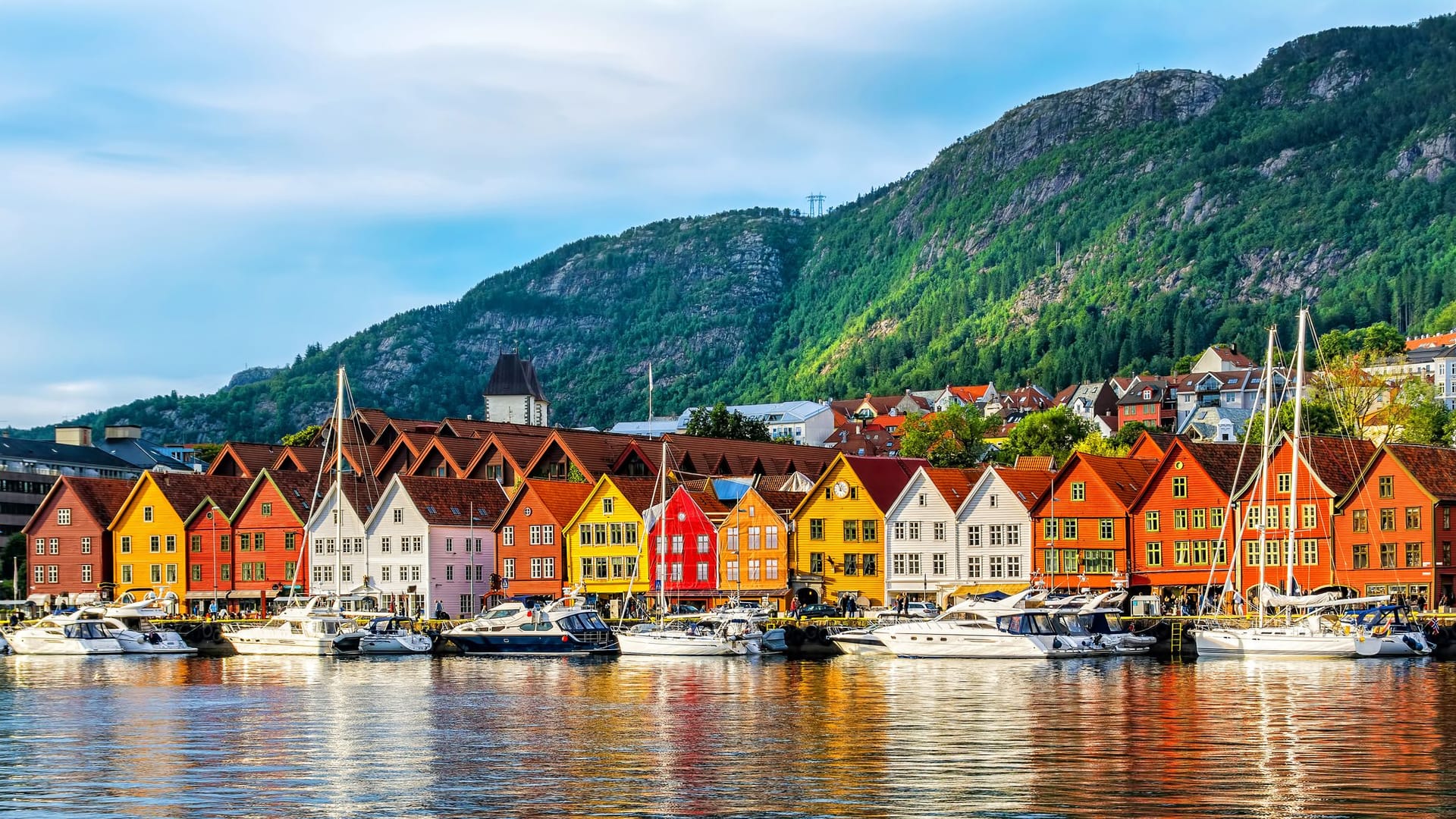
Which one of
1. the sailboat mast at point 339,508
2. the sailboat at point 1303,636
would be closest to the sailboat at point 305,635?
the sailboat mast at point 339,508

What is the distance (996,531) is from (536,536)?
108 feet

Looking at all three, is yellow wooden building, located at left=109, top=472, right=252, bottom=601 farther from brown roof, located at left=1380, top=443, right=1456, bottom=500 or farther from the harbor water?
brown roof, located at left=1380, top=443, right=1456, bottom=500

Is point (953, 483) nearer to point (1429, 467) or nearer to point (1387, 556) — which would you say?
point (1387, 556)

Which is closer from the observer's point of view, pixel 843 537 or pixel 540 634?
pixel 540 634

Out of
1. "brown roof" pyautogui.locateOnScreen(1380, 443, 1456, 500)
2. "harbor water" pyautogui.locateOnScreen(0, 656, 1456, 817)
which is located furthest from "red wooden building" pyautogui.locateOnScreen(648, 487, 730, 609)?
"brown roof" pyautogui.locateOnScreen(1380, 443, 1456, 500)

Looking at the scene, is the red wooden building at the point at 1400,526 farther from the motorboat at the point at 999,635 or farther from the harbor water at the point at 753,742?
the motorboat at the point at 999,635

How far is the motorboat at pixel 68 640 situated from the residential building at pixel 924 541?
48963mm

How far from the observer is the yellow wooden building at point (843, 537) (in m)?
124

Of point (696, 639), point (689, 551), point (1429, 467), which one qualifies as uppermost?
point (1429, 467)

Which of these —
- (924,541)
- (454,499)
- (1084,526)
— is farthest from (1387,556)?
(454,499)

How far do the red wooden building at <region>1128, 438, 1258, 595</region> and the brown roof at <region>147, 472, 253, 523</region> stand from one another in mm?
65888

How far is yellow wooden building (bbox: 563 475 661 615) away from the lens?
419ft

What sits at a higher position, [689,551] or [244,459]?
[244,459]

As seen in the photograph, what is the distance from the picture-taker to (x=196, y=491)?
142 metres
